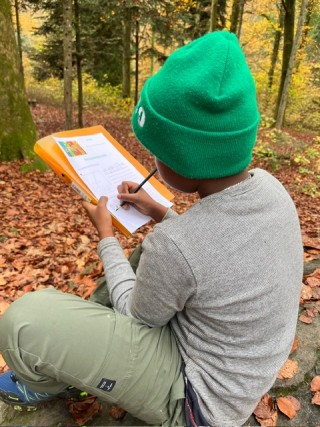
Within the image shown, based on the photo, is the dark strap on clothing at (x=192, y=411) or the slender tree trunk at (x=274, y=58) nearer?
the dark strap on clothing at (x=192, y=411)


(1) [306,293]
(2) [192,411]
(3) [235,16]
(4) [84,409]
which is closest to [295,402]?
(2) [192,411]

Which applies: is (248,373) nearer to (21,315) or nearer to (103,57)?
(21,315)

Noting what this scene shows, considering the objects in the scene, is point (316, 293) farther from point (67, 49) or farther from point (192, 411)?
point (67, 49)

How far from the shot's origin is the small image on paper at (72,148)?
207 cm

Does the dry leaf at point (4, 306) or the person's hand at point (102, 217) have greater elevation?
the person's hand at point (102, 217)

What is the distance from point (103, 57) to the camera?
18094 mm

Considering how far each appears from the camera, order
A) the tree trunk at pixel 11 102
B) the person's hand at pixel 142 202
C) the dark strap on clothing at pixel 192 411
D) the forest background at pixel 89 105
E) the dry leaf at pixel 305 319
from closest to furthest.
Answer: the dark strap on clothing at pixel 192 411, the person's hand at pixel 142 202, the dry leaf at pixel 305 319, the forest background at pixel 89 105, the tree trunk at pixel 11 102

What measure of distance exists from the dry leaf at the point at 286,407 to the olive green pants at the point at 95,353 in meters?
0.72

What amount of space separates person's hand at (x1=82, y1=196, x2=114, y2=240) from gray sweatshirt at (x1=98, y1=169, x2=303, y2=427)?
0.50m

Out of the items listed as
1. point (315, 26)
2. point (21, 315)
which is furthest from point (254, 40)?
point (21, 315)

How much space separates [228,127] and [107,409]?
1591mm

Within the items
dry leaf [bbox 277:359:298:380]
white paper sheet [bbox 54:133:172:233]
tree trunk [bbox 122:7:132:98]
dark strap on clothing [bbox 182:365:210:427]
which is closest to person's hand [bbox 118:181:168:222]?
white paper sheet [bbox 54:133:172:233]

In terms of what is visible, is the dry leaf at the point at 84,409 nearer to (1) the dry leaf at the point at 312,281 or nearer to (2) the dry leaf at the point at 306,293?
(2) the dry leaf at the point at 306,293

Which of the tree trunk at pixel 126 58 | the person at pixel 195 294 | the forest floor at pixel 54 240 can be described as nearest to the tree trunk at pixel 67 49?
the forest floor at pixel 54 240
